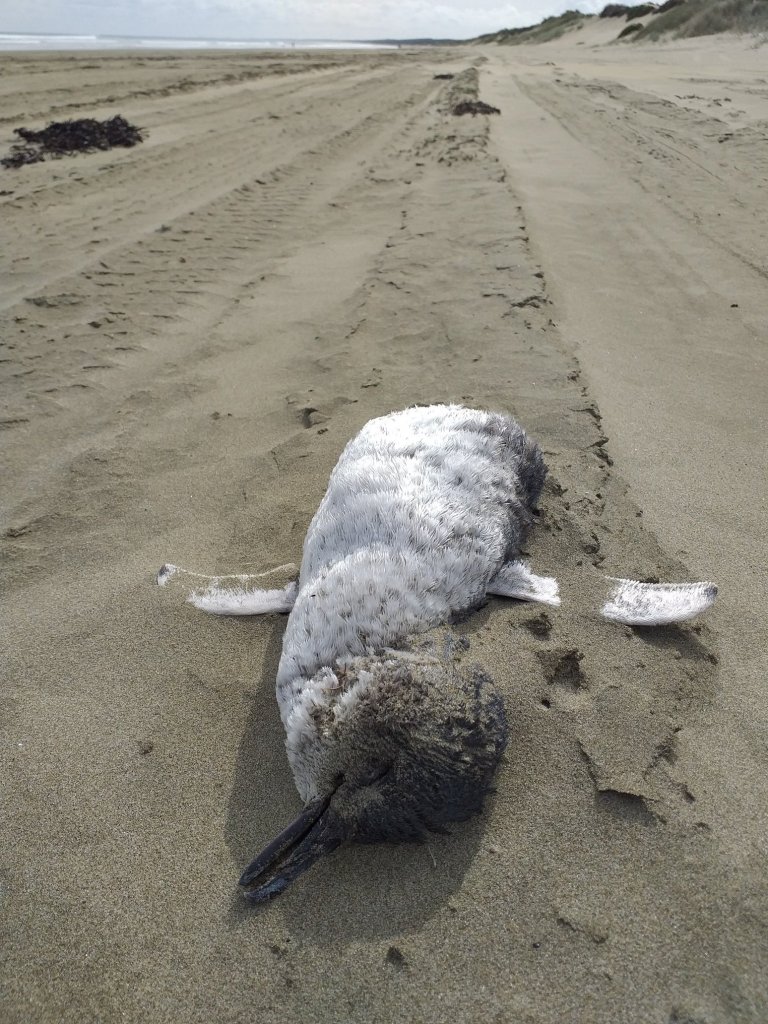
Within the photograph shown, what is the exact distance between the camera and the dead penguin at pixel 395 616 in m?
1.83

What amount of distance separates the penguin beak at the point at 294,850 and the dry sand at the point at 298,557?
85mm

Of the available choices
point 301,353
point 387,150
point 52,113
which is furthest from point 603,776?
point 52,113

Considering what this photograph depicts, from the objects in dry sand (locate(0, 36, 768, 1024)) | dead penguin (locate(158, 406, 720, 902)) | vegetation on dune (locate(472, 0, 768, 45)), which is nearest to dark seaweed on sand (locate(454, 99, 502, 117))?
Result: dry sand (locate(0, 36, 768, 1024))

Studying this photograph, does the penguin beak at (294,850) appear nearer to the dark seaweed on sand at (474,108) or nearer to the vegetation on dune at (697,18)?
the dark seaweed on sand at (474,108)

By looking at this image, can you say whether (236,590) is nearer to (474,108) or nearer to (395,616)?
(395,616)

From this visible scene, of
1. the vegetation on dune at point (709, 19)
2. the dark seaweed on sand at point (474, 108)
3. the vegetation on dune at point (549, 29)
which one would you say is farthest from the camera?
the vegetation on dune at point (549, 29)

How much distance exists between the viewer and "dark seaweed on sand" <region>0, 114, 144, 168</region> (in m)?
8.62

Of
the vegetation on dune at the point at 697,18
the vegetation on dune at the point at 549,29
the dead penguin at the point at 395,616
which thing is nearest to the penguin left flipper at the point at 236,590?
the dead penguin at the point at 395,616

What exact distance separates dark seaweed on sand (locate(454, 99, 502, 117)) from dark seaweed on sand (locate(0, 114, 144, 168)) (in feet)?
19.2

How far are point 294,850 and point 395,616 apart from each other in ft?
2.42

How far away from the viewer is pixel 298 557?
301 centimetres

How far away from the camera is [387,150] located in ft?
31.8

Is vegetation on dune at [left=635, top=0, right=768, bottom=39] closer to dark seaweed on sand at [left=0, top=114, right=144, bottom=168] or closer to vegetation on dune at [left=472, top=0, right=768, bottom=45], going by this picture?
vegetation on dune at [left=472, top=0, right=768, bottom=45]

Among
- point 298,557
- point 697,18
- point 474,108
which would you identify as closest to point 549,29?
point 697,18
